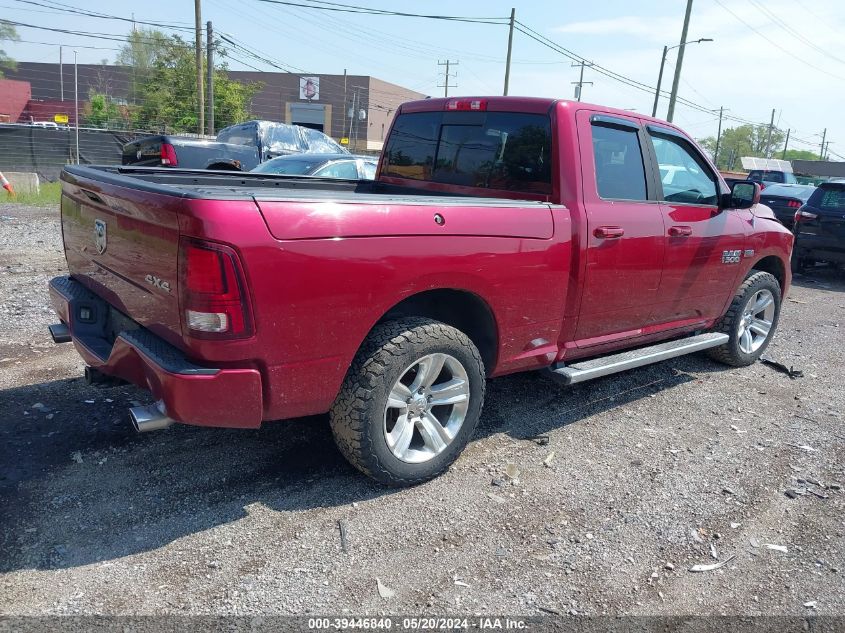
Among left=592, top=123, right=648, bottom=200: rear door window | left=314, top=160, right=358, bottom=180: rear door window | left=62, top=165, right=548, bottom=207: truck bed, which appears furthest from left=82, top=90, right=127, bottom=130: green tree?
left=592, top=123, right=648, bottom=200: rear door window

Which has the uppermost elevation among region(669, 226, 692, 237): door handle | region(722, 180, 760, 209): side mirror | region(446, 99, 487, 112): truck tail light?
region(446, 99, 487, 112): truck tail light

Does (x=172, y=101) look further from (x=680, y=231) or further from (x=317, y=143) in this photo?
(x=680, y=231)

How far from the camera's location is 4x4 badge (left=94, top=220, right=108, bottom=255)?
346 cm

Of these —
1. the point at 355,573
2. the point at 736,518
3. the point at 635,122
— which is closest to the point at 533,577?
the point at 355,573

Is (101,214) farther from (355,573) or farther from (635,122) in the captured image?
(635,122)

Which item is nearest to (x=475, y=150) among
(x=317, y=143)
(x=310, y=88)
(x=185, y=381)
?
(x=185, y=381)

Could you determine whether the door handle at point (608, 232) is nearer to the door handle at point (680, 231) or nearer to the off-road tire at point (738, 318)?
the door handle at point (680, 231)

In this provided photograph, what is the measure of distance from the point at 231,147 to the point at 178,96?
2609cm

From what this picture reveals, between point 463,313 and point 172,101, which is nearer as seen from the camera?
point 463,313

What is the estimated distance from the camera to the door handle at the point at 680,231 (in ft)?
Result: 15.3

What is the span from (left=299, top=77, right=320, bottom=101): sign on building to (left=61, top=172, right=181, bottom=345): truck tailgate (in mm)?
64914

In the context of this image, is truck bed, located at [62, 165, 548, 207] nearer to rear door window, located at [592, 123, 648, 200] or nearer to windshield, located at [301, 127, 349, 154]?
rear door window, located at [592, 123, 648, 200]

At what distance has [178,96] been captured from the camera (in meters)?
35.9

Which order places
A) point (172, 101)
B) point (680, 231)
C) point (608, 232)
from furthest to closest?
point (172, 101) < point (680, 231) < point (608, 232)
